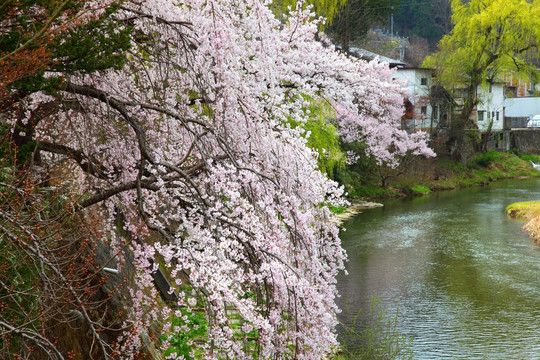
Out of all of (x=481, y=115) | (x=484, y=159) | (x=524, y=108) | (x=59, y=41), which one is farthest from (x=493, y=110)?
(x=59, y=41)

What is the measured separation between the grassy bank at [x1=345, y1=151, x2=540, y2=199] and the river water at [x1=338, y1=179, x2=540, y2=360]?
452 cm

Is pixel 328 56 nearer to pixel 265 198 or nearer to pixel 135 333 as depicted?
pixel 265 198

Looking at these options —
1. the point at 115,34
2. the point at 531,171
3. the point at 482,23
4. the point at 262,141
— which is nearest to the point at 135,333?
the point at 262,141

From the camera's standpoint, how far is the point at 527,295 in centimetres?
1036

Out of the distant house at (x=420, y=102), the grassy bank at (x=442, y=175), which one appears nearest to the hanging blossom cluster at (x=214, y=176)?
the grassy bank at (x=442, y=175)

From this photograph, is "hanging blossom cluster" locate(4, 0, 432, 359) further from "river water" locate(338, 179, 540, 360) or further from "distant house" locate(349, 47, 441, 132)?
"distant house" locate(349, 47, 441, 132)

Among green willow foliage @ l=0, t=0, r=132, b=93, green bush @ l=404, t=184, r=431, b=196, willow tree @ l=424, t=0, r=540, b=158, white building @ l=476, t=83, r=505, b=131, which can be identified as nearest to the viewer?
green willow foliage @ l=0, t=0, r=132, b=93

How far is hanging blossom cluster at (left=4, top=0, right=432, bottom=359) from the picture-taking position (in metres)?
3.76

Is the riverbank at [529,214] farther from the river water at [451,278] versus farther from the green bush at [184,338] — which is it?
the green bush at [184,338]

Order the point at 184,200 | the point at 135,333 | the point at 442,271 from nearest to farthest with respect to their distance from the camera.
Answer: the point at 135,333
the point at 184,200
the point at 442,271

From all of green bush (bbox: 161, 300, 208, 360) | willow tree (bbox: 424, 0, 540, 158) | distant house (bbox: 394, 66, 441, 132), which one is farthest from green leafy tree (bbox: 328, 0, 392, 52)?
green bush (bbox: 161, 300, 208, 360)

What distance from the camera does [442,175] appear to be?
2864cm

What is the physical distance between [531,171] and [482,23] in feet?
31.0

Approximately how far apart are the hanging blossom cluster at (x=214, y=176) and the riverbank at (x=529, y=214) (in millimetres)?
12253
